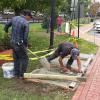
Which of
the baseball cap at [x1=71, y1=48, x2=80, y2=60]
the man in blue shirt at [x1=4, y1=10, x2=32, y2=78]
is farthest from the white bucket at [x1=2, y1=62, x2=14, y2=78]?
the baseball cap at [x1=71, y1=48, x2=80, y2=60]

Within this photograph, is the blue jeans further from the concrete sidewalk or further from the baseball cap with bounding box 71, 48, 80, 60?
the concrete sidewalk

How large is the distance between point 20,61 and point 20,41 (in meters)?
0.60

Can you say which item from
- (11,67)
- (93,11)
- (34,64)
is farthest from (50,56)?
(93,11)

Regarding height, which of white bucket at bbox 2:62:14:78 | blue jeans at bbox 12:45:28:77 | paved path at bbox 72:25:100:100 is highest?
blue jeans at bbox 12:45:28:77

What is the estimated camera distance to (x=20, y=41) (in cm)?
1090

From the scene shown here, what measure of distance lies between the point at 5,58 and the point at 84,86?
10.8 feet

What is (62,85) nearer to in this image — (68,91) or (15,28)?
(68,91)

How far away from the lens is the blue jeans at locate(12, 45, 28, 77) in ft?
36.3

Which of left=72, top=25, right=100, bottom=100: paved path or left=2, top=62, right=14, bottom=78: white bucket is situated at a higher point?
left=2, top=62, right=14, bottom=78: white bucket

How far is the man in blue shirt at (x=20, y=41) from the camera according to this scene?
35.6 ft

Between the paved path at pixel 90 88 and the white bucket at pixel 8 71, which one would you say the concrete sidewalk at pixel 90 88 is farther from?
the white bucket at pixel 8 71

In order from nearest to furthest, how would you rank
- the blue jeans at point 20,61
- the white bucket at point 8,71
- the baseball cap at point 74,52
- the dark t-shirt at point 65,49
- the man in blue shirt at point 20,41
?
the man in blue shirt at point 20,41 → the blue jeans at point 20,61 → the white bucket at point 8,71 → the baseball cap at point 74,52 → the dark t-shirt at point 65,49

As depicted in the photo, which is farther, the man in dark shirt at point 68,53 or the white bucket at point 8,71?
the man in dark shirt at point 68,53

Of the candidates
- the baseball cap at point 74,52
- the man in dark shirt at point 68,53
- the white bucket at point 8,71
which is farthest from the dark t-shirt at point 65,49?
the white bucket at point 8,71
